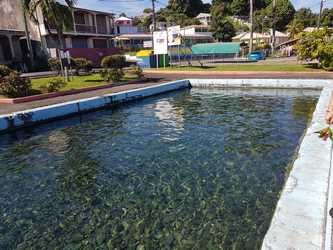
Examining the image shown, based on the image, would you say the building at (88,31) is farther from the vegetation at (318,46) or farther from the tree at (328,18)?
the tree at (328,18)

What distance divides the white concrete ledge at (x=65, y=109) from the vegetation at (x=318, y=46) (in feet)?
46.8

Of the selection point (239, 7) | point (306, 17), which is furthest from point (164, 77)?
point (306, 17)

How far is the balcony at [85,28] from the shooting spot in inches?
1486

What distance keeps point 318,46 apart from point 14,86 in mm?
22589

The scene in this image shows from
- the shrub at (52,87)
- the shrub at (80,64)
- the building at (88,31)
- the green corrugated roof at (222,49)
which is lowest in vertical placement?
the shrub at (52,87)

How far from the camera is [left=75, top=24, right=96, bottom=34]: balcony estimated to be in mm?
37756

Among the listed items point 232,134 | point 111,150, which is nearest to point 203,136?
point 232,134

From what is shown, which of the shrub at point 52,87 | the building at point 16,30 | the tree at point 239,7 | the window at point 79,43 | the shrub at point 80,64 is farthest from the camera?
the tree at point 239,7

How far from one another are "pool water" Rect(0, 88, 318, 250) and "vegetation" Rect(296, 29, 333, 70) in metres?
13.6

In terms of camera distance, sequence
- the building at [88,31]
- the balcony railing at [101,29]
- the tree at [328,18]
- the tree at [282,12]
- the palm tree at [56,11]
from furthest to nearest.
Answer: the tree at [282,12], the tree at [328,18], the balcony railing at [101,29], the building at [88,31], the palm tree at [56,11]

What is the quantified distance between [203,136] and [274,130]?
2557 mm

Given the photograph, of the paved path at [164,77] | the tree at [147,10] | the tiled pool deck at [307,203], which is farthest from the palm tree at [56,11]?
the tree at [147,10]

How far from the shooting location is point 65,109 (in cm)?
1376

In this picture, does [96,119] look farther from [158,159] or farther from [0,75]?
[0,75]
